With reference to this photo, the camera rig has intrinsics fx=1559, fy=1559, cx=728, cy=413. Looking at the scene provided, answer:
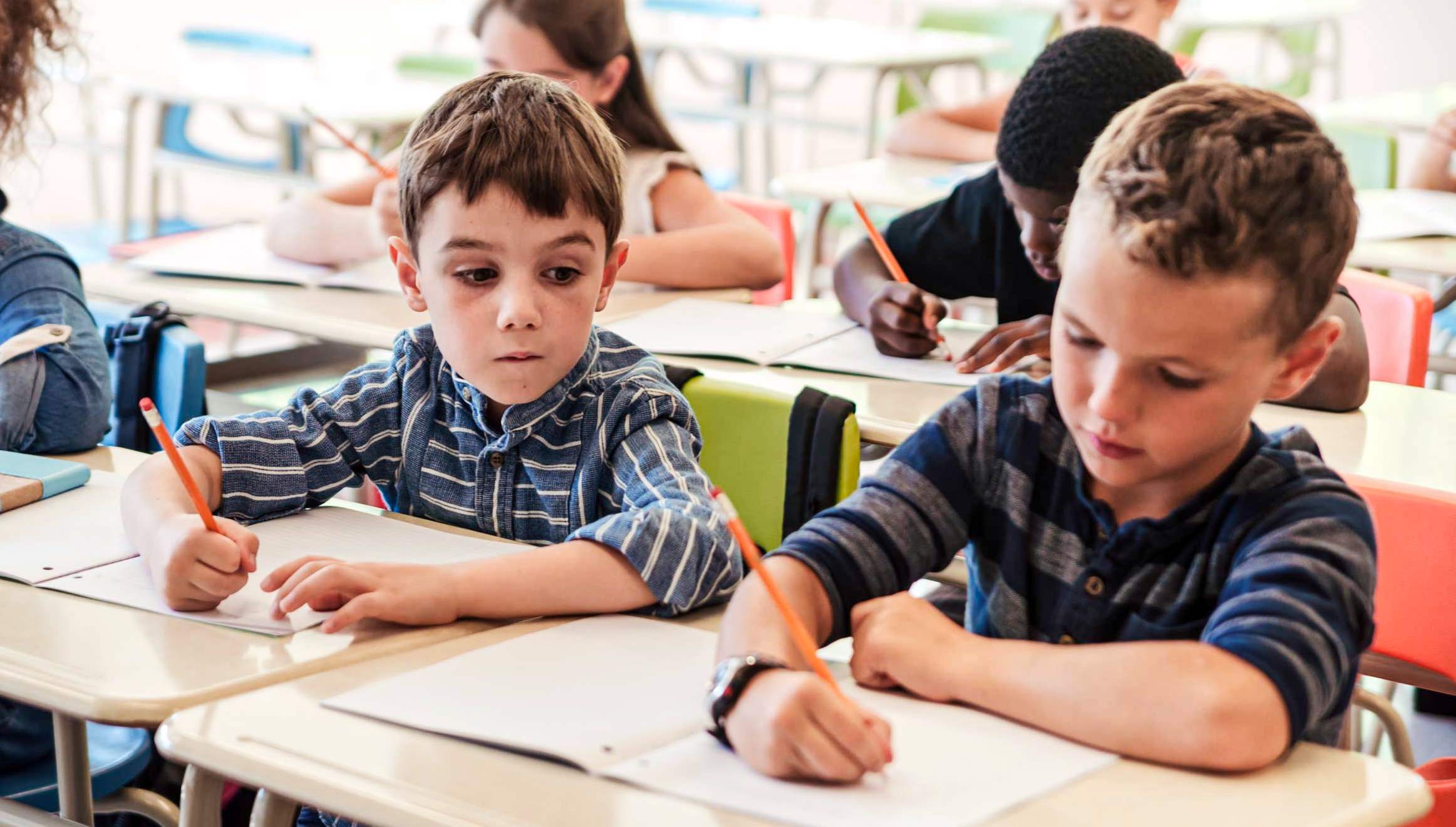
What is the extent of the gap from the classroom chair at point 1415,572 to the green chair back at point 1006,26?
12.7ft

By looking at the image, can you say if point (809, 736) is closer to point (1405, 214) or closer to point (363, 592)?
point (363, 592)

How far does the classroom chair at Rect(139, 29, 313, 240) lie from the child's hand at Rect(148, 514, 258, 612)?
3.65 metres

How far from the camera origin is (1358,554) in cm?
100

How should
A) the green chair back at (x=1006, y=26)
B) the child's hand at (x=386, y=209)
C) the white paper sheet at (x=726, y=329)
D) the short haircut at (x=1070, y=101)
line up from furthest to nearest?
1. the green chair back at (x=1006, y=26)
2. the child's hand at (x=386, y=209)
3. the white paper sheet at (x=726, y=329)
4. the short haircut at (x=1070, y=101)

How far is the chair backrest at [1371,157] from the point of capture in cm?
295

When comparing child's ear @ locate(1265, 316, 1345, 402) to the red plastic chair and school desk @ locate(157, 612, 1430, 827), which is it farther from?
Answer: the red plastic chair

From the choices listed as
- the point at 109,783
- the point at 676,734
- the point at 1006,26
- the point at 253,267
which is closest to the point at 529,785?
the point at 676,734

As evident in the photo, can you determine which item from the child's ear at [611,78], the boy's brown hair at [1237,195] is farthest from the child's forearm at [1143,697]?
the child's ear at [611,78]

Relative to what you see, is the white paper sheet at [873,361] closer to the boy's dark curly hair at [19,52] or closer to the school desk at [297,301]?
the school desk at [297,301]

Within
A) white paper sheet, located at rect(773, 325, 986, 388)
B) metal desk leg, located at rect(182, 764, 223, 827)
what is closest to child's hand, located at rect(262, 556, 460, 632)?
metal desk leg, located at rect(182, 764, 223, 827)

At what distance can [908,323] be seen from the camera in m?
2.02

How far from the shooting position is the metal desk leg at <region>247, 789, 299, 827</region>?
993 millimetres

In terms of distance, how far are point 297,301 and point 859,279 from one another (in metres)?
0.80

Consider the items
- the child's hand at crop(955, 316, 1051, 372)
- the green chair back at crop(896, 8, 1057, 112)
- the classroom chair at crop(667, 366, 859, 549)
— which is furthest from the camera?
the green chair back at crop(896, 8, 1057, 112)
